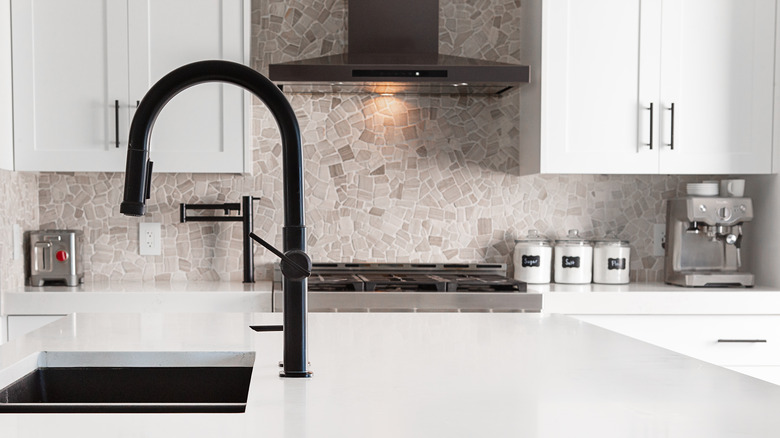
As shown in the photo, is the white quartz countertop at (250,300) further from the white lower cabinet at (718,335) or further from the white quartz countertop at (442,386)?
the white quartz countertop at (442,386)

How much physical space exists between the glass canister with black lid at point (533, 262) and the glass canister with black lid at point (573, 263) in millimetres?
41

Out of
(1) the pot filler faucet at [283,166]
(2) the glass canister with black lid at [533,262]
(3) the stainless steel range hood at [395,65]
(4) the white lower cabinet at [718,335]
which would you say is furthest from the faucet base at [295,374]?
(2) the glass canister with black lid at [533,262]

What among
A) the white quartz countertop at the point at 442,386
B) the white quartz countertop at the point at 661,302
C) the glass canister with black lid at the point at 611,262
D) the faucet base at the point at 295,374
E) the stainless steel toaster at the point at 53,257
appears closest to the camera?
the white quartz countertop at the point at 442,386

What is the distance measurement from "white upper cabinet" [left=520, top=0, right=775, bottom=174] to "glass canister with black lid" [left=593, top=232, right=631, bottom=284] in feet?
1.20

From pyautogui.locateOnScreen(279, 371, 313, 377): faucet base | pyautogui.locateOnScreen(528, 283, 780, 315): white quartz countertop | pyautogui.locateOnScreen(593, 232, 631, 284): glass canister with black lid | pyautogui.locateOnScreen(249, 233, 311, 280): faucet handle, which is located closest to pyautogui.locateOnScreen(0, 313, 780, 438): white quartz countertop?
pyautogui.locateOnScreen(279, 371, 313, 377): faucet base

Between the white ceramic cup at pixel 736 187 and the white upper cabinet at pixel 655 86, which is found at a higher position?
the white upper cabinet at pixel 655 86

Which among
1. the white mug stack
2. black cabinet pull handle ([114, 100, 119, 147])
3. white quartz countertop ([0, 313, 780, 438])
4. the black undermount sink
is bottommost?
the black undermount sink

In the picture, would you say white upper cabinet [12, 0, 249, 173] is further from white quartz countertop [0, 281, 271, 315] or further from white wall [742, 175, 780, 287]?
white wall [742, 175, 780, 287]

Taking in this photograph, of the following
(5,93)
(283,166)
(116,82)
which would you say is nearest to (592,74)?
(116,82)

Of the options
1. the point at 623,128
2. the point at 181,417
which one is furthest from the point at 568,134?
the point at 181,417

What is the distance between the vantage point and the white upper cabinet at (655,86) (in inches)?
112

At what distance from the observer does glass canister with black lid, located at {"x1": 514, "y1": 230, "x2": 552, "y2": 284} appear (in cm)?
302

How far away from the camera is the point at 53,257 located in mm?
2838

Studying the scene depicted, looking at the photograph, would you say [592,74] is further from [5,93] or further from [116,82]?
[5,93]
